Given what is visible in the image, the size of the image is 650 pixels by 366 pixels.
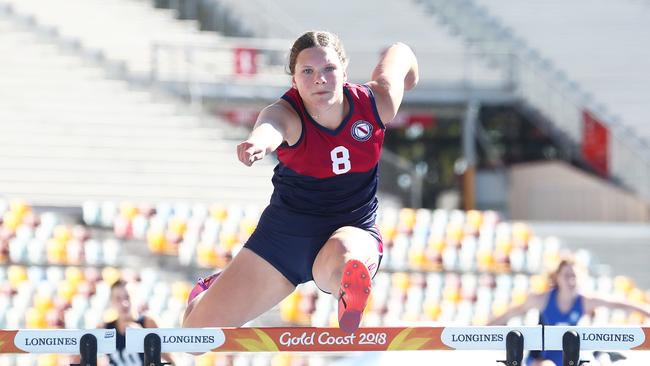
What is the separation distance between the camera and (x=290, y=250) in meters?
4.90

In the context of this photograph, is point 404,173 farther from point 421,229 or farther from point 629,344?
point 629,344

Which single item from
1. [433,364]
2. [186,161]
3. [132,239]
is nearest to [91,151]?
Result: [186,161]

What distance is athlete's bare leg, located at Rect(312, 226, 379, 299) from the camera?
4.67 meters

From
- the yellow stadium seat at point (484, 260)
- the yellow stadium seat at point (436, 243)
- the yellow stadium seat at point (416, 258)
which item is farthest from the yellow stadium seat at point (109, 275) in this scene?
the yellow stadium seat at point (484, 260)

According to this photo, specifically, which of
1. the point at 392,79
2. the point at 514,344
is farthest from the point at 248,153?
the point at 514,344

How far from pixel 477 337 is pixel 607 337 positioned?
0.51m

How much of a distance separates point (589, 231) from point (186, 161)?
5.56m

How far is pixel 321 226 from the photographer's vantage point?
491cm

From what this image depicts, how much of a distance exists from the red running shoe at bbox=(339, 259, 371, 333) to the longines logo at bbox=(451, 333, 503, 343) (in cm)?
38

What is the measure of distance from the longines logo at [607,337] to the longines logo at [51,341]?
197 centimetres

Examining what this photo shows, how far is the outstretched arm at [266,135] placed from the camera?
13.4ft

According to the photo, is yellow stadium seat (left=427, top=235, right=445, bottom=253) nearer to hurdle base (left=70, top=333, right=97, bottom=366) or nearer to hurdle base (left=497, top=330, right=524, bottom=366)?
hurdle base (left=497, top=330, right=524, bottom=366)

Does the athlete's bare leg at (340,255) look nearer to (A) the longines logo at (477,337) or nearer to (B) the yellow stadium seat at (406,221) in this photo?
(A) the longines logo at (477,337)

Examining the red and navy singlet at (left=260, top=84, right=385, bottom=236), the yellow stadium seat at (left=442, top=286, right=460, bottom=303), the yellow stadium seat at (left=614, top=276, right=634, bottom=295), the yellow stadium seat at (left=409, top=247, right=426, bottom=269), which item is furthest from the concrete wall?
the red and navy singlet at (left=260, top=84, right=385, bottom=236)
